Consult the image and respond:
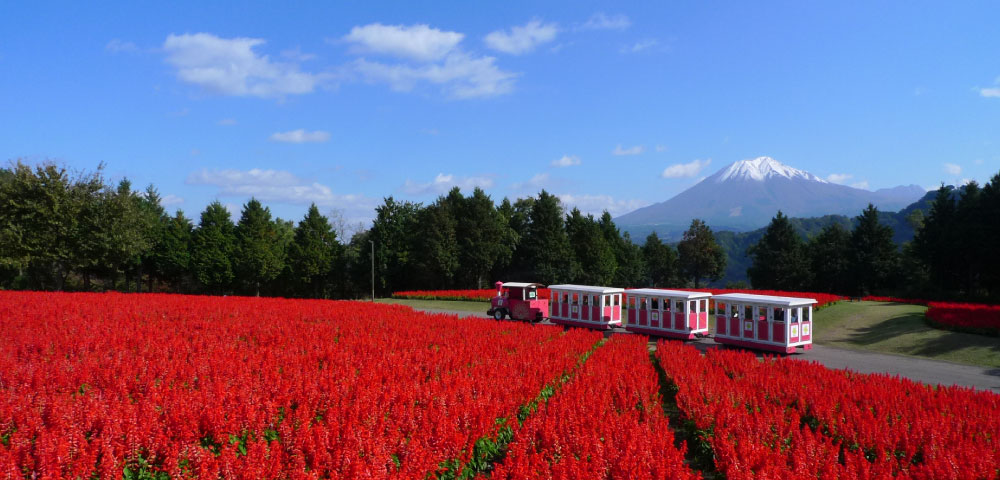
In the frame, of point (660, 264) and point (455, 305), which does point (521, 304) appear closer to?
point (455, 305)

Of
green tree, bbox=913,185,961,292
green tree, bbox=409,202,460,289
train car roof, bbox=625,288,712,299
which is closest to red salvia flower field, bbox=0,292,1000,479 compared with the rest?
train car roof, bbox=625,288,712,299

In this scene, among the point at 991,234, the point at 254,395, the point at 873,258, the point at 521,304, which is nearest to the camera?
the point at 254,395

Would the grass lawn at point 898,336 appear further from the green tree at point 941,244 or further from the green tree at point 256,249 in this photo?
the green tree at point 256,249

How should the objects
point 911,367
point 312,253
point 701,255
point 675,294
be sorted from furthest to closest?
1. point 701,255
2. point 312,253
3. point 675,294
4. point 911,367

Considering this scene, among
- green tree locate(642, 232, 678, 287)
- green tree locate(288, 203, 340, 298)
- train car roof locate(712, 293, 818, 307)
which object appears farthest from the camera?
green tree locate(642, 232, 678, 287)

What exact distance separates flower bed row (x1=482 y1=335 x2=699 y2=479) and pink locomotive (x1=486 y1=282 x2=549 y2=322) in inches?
639

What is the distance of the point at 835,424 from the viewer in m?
9.48

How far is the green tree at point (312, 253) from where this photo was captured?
64.3 meters

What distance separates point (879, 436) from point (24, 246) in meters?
53.8

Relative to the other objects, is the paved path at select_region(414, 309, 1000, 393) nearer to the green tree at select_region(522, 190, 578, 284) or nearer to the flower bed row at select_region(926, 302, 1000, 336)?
the flower bed row at select_region(926, 302, 1000, 336)

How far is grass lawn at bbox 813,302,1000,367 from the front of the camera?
823 inches

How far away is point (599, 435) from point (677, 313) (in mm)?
16545

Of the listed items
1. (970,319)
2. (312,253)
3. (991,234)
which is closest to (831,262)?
(991,234)

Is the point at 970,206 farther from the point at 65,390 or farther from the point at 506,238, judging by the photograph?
the point at 65,390
